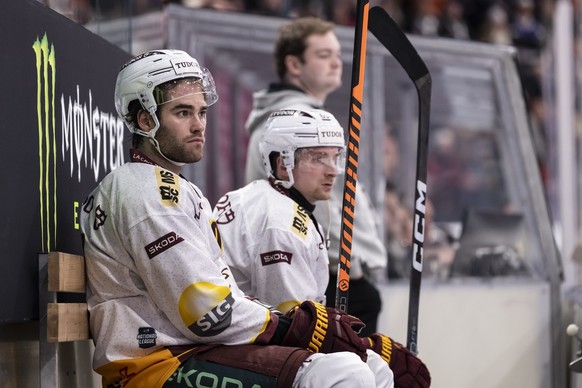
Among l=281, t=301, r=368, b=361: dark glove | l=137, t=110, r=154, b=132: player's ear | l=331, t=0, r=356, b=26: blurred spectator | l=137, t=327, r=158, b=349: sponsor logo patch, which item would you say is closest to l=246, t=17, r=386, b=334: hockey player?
l=281, t=301, r=368, b=361: dark glove

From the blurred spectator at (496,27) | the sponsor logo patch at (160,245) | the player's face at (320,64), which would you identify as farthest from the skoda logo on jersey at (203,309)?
the blurred spectator at (496,27)

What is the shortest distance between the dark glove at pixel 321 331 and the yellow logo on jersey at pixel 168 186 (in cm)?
45

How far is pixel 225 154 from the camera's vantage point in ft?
19.6

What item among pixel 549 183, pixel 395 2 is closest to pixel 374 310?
pixel 549 183

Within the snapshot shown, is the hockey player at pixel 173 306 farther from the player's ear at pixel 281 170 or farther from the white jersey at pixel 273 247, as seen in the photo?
the player's ear at pixel 281 170

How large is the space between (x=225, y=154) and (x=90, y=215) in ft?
9.47

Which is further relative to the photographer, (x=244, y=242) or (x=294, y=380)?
(x=244, y=242)

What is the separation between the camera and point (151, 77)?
3.20 metres

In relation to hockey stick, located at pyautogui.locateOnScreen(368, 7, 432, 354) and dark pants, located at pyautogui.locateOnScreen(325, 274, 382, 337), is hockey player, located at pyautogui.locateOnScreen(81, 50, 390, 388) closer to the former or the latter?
hockey stick, located at pyautogui.locateOnScreen(368, 7, 432, 354)

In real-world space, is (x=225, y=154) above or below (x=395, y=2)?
below

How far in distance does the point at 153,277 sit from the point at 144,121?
48cm

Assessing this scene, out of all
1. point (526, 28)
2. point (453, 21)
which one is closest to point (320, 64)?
point (453, 21)

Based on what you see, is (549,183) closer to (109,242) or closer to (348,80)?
(348,80)

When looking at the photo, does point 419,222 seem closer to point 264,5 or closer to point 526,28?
point 264,5
